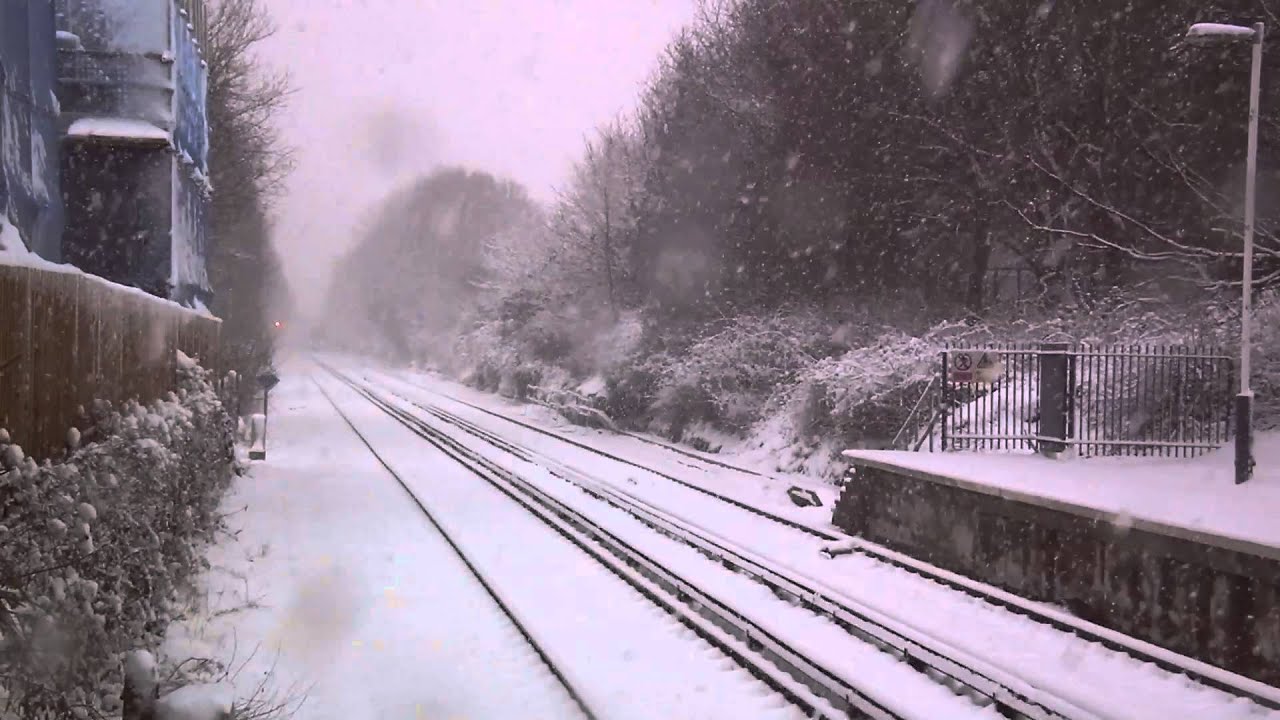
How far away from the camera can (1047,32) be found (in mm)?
19312

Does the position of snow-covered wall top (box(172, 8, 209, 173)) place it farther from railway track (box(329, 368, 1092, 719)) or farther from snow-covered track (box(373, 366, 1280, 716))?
snow-covered track (box(373, 366, 1280, 716))

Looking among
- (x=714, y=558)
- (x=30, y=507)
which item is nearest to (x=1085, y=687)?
(x=714, y=558)

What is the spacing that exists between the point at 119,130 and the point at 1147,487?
17.0m

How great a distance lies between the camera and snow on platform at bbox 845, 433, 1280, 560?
7398 mm

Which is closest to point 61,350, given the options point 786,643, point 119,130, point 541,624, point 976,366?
point 541,624

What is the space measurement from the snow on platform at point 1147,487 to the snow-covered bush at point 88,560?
25.1 ft

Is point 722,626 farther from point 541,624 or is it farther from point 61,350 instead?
point 61,350

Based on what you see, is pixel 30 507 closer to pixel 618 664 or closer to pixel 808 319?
pixel 618 664

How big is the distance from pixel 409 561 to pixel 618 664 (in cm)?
459

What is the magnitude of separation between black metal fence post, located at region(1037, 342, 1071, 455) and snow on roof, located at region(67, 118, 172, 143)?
15.4 m

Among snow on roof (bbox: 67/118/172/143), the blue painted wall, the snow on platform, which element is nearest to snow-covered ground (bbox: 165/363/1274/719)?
the snow on platform

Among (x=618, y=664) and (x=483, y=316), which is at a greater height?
(x=483, y=316)

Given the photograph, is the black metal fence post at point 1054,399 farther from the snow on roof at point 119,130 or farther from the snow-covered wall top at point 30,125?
the snow on roof at point 119,130

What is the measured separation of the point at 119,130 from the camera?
16297 mm
